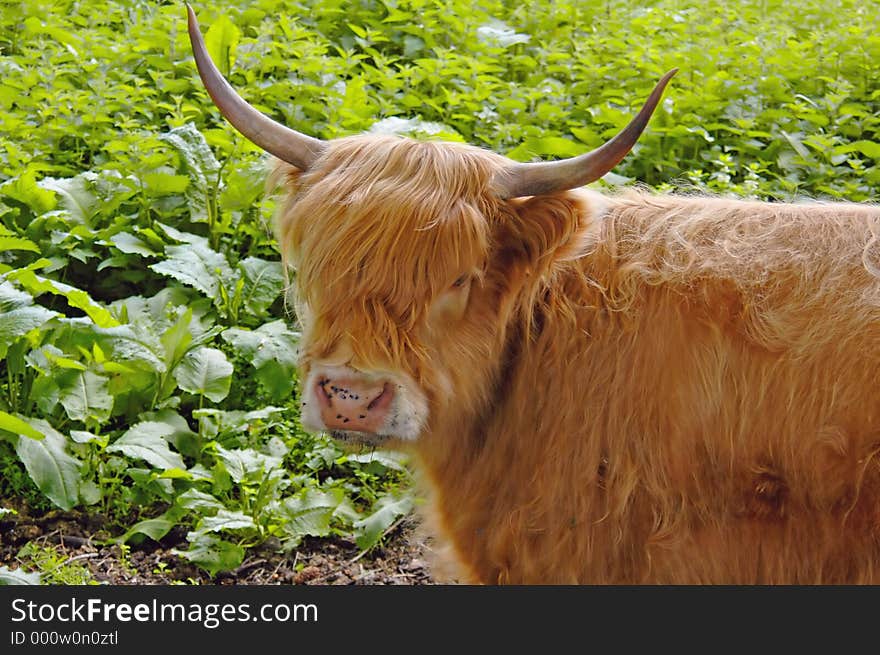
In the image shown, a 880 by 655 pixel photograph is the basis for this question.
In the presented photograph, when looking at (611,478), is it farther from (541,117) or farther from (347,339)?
(541,117)

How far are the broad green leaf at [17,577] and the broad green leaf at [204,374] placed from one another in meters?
0.92

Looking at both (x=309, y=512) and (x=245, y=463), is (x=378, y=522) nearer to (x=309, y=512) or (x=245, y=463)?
(x=309, y=512)

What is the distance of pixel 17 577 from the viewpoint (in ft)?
11.3

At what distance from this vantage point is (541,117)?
577 centimetres

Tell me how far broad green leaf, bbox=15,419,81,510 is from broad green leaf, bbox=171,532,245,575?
1.25 feet

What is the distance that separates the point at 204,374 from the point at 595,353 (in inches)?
66.6

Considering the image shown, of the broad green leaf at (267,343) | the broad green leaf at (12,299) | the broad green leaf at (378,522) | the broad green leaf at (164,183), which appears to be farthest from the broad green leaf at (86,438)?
the broad green leaf at (164,183)

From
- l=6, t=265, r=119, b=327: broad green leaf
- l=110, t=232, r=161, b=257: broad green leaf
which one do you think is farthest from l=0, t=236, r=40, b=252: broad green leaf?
l=110, t=232, r=161, b=257: broad green leaf

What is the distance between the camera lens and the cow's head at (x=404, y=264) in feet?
9.52

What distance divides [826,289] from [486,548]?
1119 mm

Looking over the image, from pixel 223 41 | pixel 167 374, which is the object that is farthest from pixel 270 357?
pixel 223 41

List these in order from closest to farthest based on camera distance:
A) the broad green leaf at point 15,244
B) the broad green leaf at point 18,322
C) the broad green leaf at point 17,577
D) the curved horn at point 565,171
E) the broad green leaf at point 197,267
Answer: the curved horn at point 565,171, the broad green leaf at point 17,577, the broad green leaf at point 18,322, the broad green leaf at point 15,244, the broad green leaf at point 197,267

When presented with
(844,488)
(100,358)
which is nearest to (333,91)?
(100,358)

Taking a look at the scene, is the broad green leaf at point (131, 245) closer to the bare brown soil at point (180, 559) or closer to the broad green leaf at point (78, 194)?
the broad green leaf at point (78, 194)
